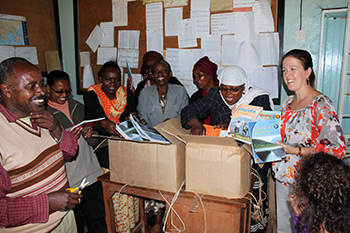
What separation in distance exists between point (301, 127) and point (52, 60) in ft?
11.8

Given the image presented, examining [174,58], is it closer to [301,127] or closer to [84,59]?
[84,59]

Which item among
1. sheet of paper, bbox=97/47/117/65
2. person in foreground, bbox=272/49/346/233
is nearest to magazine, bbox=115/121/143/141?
person in foreground, bbox=272/49/346/233

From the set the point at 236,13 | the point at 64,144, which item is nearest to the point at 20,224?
the point at 64,144

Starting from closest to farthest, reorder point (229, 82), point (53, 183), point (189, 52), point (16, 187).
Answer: point (16, 187)
point (53, 183)
point (229, 82)
point (189, 52)

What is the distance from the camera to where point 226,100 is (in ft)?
5.72

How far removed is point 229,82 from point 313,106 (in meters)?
0.54

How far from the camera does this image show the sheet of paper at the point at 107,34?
3453mm

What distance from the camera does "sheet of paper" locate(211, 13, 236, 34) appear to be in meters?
2.77

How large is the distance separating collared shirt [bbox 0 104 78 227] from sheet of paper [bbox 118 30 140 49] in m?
2.47

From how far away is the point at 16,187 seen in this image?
1034 millimetres

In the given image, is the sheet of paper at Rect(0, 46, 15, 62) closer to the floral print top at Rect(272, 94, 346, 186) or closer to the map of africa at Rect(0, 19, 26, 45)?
the map of africa at Rect(0, 19, 26, 45)

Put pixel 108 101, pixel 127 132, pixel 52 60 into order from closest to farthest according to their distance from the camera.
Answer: pixel 127 132, pixel 108 101, pixel 52 60

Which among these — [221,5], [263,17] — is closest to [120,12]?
[221,5]

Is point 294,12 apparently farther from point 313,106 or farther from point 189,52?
point 313,106
